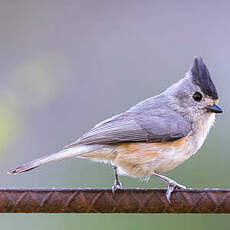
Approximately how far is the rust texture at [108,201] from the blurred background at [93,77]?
78 cm

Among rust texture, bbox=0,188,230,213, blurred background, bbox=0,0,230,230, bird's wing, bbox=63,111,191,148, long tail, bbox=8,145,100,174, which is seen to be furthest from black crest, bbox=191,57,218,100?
rust texture, bbox=0,188,230,213

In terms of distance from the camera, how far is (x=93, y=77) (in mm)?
4816

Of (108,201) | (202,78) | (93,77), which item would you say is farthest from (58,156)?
(93,77)

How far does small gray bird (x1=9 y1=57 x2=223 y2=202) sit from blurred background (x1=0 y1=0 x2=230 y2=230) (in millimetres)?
469

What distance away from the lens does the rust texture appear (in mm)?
2209

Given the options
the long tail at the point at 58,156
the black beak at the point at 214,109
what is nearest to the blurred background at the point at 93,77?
the long tail at the point at 58,156

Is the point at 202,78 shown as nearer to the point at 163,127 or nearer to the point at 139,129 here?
the point at 163,127

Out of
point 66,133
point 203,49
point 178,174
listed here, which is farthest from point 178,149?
point 203,49

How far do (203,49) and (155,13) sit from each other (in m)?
0.69

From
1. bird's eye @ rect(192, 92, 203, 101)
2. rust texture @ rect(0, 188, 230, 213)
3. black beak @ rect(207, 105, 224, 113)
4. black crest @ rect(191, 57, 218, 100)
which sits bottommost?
rust texture @ rect(0, 188, 230, 213)

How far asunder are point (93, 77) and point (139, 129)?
163 centimetres

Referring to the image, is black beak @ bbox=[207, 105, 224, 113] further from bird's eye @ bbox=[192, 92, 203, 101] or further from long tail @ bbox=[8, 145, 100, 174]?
long tail @ bbox=[8, 145, 100, 174]

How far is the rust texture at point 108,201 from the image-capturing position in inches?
87.0

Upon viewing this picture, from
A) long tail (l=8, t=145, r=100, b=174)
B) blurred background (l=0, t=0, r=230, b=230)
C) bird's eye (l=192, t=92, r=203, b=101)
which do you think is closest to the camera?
long tail (l=8, t=145, r=100, b=174)
